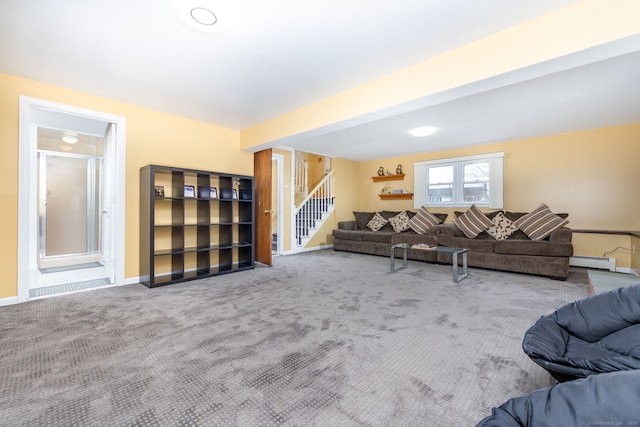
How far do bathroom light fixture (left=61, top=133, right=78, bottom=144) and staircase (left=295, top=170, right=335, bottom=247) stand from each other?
4311mm

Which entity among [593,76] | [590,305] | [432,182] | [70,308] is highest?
[593,76]

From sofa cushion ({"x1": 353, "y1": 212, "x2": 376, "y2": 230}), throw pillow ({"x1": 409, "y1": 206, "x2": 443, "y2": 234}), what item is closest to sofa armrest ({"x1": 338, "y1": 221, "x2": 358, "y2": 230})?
sofa cushion ({"x1": 353, "y1": 212, "x2": 376, "y2": 230})

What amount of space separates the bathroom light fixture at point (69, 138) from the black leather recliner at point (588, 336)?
21.7 feet

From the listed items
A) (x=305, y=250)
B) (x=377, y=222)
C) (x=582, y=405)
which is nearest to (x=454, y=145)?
(x=377, y=222)

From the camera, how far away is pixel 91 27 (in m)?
2.13

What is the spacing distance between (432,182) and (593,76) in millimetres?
3699

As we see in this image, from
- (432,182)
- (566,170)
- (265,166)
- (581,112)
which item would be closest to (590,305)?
(581,112)

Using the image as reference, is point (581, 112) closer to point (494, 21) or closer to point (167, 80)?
point (494, 21)

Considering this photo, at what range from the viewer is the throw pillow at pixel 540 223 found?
4.27 m

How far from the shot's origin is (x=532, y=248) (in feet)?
13.7

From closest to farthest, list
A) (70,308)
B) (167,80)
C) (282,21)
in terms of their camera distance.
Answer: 1. (282,21)
2. (70,308)
3. (167,80)

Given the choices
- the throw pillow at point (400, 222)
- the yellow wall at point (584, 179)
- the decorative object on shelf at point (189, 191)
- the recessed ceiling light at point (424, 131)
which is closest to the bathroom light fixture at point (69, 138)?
the decorative object on shelf at point (189, 191)

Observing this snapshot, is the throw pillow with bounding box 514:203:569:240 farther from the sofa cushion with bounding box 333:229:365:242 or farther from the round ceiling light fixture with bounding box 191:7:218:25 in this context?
the round ceiling light fixture with bounding box 191:7:218:25

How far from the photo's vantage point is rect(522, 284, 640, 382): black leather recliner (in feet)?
3.98
